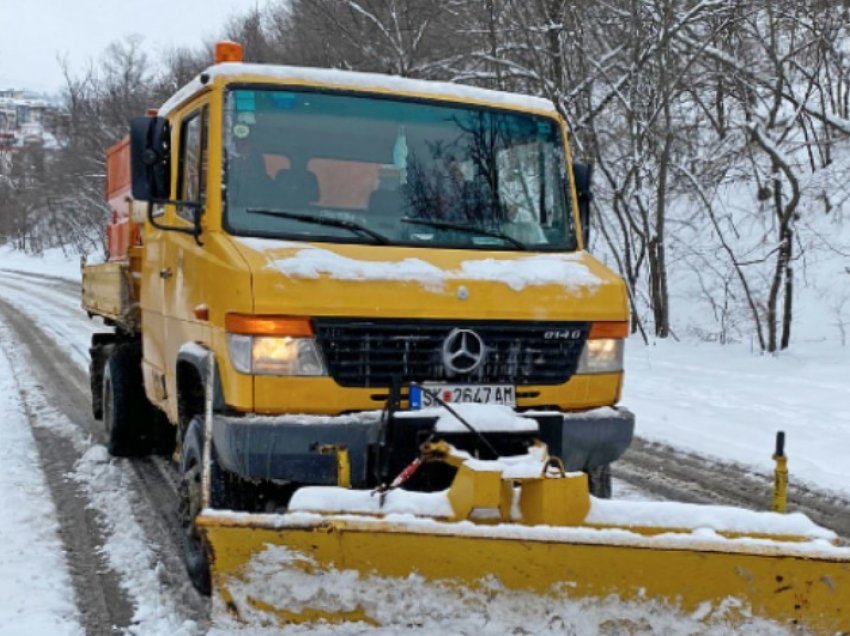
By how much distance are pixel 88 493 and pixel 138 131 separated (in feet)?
9.09

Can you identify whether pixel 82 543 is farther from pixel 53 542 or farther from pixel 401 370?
pixel 401 370

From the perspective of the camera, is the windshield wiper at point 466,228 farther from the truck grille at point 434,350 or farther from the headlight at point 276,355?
the headlight at point 276,355

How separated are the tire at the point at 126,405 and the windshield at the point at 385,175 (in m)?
3.17

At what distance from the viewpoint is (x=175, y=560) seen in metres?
4.59

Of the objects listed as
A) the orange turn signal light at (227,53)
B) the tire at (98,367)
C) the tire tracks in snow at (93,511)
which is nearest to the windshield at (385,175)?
the orange turn signal light at (227,53)

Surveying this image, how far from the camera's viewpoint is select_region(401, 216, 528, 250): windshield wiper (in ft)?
13.9

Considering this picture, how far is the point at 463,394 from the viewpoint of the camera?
387 cm

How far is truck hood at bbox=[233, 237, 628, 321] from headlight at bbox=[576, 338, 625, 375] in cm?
13

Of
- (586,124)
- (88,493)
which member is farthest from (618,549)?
(586,124)

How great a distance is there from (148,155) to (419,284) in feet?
4.87

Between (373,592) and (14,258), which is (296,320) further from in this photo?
(14,258)

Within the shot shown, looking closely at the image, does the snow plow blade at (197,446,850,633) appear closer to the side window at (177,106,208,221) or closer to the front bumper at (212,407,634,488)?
the front bumper at (212,407,634,488)

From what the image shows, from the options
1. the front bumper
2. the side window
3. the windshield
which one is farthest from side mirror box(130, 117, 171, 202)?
the front bumper

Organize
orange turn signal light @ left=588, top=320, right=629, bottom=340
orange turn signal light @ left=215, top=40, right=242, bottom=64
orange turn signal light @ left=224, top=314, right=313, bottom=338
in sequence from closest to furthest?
orange turn signal light @ left=224, top=314, right=313, bottom=338 < orange turn signal light @ left=588, top=320, right=629, bottom=340 < orange turn signal light @ left=215, top=40, right=242, bottom=64
